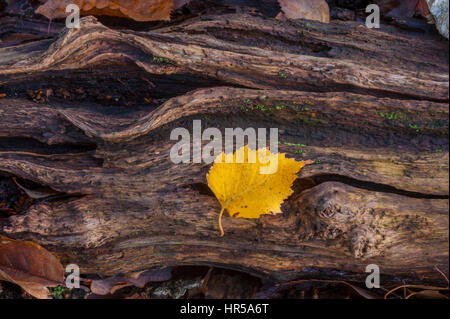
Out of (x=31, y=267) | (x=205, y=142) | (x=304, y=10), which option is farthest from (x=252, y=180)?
(x=31, y=267)

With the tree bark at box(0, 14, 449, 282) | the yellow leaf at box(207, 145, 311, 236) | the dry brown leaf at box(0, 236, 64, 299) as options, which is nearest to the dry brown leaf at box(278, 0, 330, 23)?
the tree bark at box(0, 14, 449, 282)

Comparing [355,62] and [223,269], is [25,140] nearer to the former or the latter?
[223,269]

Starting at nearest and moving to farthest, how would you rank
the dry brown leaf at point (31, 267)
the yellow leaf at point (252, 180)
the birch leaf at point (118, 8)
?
the yellow leaf at point (252, 180) < the dry brown leaf at point (31, 267) < the birch leaf at point (118, 8)

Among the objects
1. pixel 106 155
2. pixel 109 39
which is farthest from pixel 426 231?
pixel 109 39

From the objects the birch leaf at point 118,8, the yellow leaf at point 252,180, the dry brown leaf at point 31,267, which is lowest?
the dry brown leaf at point 31,267

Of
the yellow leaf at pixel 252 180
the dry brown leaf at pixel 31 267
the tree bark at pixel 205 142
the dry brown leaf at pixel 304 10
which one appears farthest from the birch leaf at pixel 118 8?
the dry brown leaf at pixel 31 267

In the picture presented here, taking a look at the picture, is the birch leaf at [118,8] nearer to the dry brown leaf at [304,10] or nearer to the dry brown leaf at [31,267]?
the dry brown leaf at [304,10]

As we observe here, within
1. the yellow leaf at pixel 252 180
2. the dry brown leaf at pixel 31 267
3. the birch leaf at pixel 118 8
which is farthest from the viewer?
the birch leaf at pixel 118 8

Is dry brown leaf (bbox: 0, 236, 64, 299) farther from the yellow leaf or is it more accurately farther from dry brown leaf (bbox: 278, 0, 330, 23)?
dry brown leaf (bbox: 278, 0, 330, 23)
